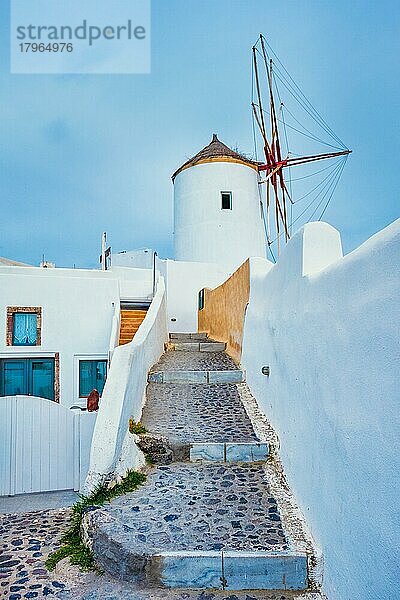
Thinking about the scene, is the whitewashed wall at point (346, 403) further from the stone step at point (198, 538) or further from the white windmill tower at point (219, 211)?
the white windmill tower at point (219, 211)

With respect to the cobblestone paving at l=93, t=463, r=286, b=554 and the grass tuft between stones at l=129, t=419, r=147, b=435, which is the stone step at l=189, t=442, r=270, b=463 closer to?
the cobblestone paving at l=93, t=463, r=286, b=554

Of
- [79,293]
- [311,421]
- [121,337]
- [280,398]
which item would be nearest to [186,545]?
[311,421]

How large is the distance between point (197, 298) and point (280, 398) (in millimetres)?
13328

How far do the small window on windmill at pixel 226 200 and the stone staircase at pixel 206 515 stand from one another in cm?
1507

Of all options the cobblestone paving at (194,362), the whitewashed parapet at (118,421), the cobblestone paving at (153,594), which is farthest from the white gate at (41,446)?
the cobblestone paving at (153,594)

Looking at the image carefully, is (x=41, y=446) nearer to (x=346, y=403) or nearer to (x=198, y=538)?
(x=198, y=538)

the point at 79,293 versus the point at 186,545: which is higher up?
the point at 79,293

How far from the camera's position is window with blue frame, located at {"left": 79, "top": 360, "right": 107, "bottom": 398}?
42.6ft

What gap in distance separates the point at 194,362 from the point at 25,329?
211 inches

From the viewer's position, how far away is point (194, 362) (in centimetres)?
916

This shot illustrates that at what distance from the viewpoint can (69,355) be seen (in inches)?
508

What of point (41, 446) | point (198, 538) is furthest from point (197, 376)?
point (198, 538)

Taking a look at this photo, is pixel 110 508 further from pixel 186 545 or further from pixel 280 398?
pixel 280 398

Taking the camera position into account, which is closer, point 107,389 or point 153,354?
point 107,389
